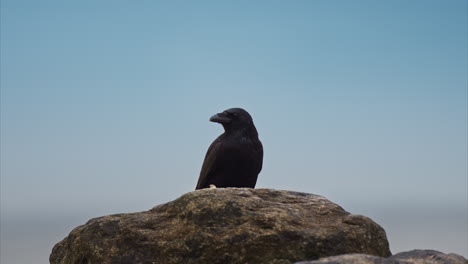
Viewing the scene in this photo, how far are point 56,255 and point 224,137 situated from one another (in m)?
3.93

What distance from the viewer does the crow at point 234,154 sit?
10.6m

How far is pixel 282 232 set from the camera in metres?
6.88

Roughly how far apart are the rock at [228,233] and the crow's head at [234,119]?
9.15 ft

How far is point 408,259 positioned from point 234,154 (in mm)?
5034

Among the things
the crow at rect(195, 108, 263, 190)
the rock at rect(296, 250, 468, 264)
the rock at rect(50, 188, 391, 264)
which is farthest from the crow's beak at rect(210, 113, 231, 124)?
the rock at rect(296, 250, 468, 264)

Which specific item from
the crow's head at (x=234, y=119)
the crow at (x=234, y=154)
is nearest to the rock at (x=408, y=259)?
the crow at (x=234, y=154)

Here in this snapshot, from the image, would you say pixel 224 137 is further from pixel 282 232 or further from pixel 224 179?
pixel 282 232

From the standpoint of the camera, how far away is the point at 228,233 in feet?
22.6

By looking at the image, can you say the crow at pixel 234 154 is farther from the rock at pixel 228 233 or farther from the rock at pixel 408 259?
the rock at pixel 408 259

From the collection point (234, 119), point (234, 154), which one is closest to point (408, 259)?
point (234, 154)

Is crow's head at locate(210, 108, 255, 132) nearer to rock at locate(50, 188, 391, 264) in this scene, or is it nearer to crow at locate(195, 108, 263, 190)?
crow at locate(195, 108, 263, 190)

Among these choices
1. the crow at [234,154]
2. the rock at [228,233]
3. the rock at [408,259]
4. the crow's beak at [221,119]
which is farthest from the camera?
the crow's beak at [221,119]

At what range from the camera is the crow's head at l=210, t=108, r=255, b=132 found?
1078 cm

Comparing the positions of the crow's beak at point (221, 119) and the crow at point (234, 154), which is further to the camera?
the crow's beak at point (221, 119)
